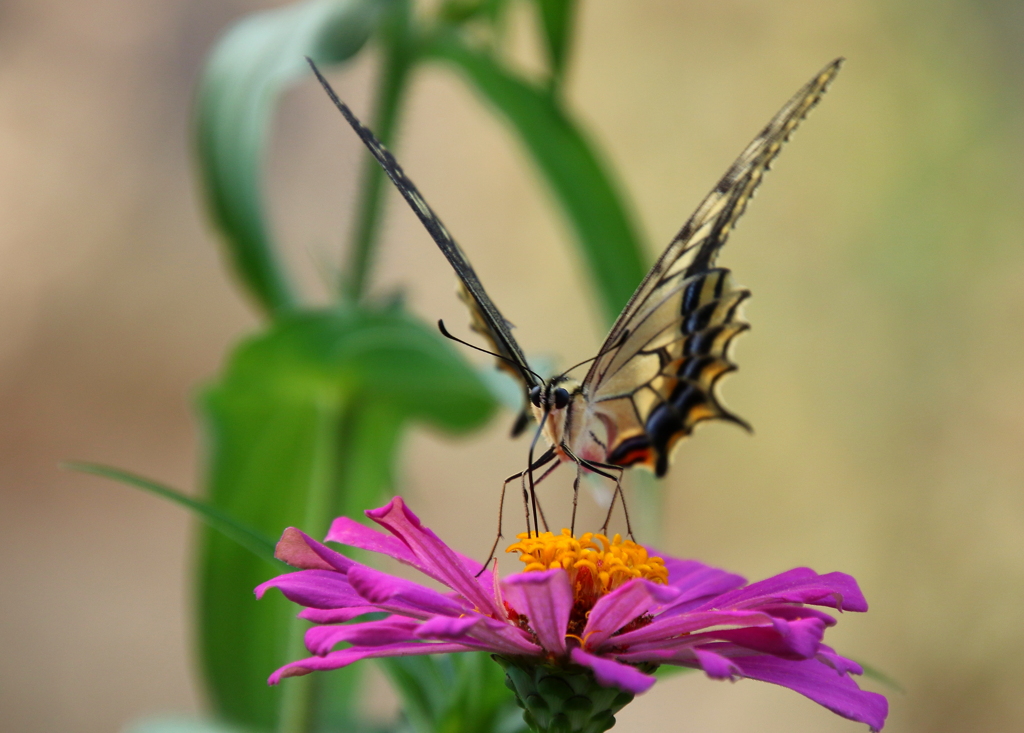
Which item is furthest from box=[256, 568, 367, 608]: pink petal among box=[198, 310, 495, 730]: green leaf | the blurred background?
the blurred background

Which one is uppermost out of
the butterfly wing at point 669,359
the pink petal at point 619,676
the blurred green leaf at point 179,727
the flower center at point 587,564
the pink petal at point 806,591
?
the butterfly wing at point 669,359

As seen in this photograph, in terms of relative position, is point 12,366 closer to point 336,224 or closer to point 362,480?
point 336,224

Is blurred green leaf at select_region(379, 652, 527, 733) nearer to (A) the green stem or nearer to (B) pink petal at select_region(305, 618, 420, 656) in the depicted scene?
(B) pink petal at select_region(305, 618, 420, 656)

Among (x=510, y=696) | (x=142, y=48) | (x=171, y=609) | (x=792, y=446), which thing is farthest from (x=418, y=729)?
(x=142, y=48)

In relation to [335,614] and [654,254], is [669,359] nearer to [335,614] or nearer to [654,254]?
[335,614]

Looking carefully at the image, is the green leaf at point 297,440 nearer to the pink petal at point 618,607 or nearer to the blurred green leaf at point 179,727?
the blurred green leaf at point 179,727

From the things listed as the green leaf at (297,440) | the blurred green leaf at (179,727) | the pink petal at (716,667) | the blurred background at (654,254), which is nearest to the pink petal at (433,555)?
the pink petal at (716,667)
